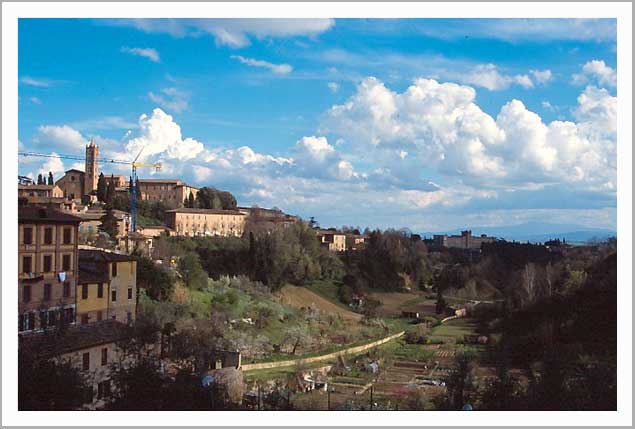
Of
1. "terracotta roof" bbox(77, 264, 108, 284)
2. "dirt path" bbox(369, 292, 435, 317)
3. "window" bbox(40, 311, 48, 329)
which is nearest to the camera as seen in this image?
"window" bbox(40, 311, 48, 329)

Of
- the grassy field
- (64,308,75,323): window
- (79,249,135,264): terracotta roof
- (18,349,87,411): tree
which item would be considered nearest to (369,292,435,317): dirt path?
the grassy field

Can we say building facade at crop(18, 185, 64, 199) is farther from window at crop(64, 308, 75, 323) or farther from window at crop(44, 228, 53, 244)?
window at crop(64, 308, 75, 323)

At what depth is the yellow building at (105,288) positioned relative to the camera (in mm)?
7996

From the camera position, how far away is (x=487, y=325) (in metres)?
13.1

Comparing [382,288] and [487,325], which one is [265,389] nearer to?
[487,325]

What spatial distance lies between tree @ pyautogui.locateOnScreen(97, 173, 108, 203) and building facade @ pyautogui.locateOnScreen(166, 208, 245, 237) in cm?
263

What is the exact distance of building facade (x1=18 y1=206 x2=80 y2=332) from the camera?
707 centimetres

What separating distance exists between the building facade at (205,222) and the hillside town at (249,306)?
56 millimetres

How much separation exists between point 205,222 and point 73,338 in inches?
433

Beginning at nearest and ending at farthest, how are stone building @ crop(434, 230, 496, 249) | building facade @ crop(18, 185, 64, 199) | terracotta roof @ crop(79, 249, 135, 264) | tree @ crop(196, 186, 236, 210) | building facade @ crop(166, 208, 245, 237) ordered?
terracotta roof @ crop(79, 249, 135, 264)
building facade @ crop(18, 185, 64, 199)
building facade @ crop(166, 208, 245, 237)
tree @ crop(196, 186, 236, 210)
stone building @ crop(434, 230, 496, 249)

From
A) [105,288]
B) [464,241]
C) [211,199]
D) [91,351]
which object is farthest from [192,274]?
[464,241]

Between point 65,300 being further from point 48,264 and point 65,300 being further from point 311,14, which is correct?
point 311,14

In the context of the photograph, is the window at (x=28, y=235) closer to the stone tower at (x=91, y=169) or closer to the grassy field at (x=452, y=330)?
the stone tower at (x=91, y=169)

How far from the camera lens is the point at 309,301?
53.8 feet
